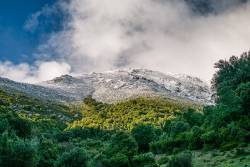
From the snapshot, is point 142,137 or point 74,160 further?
point 142,137

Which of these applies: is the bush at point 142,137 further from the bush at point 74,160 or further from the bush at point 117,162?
the bush at point 74,160

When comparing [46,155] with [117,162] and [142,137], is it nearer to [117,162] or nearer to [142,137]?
[117,162]

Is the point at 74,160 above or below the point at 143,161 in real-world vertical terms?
above

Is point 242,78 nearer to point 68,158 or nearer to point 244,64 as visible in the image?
point 244,64

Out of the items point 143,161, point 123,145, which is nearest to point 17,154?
point 143,161

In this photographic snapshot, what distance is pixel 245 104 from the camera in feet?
332

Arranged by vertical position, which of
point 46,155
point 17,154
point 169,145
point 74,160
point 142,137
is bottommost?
point 74,160

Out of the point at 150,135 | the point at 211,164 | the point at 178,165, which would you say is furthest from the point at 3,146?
the point at 150,135

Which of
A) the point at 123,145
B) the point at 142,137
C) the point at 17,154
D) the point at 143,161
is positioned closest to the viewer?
the point at 17,154

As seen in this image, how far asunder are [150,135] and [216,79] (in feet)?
88.9

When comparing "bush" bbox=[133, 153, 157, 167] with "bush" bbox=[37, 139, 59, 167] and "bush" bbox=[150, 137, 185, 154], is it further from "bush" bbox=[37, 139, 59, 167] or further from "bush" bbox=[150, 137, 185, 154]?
"bush" bbox=[150, 137, 185, 154]

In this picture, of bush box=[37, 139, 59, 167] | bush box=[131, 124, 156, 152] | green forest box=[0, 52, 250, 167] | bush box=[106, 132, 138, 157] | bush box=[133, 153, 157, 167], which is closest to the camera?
green forest box=[0, 52, 250, 167]

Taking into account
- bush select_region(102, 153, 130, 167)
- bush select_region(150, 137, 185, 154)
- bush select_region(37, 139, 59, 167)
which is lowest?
bush select_region(102, 153, 130, 167)

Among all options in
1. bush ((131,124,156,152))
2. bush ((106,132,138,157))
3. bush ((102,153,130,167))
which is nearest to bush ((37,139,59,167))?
bush ((102,153,130,167))
